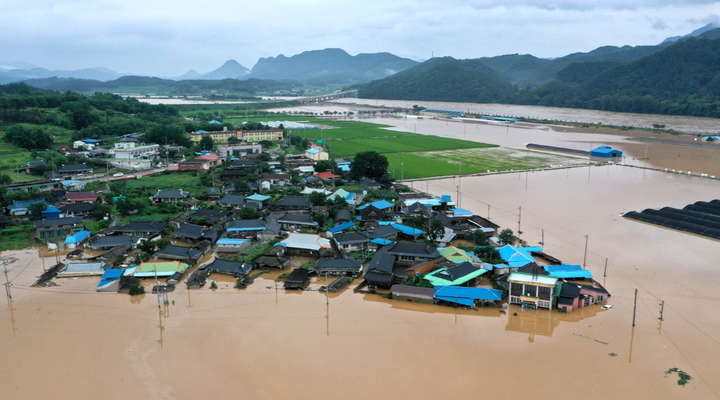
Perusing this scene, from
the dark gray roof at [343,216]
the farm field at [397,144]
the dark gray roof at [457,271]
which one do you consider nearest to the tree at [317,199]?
the dark gray roof at [343,216]

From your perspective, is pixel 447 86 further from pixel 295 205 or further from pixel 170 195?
pixel 170 195

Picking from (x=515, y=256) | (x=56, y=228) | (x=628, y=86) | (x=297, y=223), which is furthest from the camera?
(x=628, y=86)

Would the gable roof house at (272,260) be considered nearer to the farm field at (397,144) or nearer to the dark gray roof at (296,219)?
the dark gray roof at (296,219)

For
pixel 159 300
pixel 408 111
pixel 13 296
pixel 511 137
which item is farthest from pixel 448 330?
pixel 408 111

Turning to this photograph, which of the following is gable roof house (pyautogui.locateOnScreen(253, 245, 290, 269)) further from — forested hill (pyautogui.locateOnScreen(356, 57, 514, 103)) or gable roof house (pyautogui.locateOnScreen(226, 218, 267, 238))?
forested hill (pyautogui.locateOnScreen(356, 57, 514, 103))

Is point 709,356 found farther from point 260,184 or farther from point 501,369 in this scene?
point 260,184

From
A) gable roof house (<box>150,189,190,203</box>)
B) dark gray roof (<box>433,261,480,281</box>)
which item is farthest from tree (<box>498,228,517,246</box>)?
gable roof house (<box>150,189,190,203</box>)

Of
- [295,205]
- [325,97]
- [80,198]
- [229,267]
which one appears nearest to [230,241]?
[229,267]
